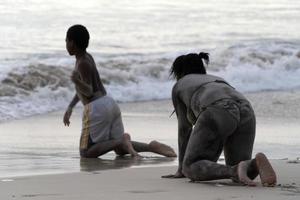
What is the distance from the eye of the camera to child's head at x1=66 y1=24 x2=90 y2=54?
29.9 ft

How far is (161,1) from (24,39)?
37.9 feet

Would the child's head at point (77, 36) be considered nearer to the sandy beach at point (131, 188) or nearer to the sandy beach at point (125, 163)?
the sandy beach at point (125, 163)

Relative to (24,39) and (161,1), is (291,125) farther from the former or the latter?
(161,1)

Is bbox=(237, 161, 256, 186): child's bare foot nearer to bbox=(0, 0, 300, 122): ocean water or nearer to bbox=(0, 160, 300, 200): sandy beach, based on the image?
bbox=(0, 160, 300, 200): sandy beach

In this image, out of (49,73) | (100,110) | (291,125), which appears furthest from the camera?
(49,73)

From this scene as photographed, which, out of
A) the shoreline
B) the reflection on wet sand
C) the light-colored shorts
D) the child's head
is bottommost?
the shoreline

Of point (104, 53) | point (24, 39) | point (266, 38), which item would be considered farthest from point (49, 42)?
point (266, 38)

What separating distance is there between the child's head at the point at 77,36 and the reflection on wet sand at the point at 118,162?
1.07 meters

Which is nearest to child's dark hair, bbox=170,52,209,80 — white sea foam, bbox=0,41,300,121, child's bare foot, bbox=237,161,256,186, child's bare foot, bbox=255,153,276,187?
child's bare foot, bbox=237,161,256,186

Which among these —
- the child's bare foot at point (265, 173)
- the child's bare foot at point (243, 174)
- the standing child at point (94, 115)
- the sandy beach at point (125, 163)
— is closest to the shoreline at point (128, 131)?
the sandy beach at point (125, 163)

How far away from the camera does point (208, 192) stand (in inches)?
241

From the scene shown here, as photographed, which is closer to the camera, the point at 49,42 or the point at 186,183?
the point at 186,183

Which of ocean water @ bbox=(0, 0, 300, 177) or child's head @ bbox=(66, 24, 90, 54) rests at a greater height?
child's head @ bbox=(66, 24, 90, 54)

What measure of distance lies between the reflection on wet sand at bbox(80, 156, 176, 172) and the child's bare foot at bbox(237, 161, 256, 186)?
6.44ft
